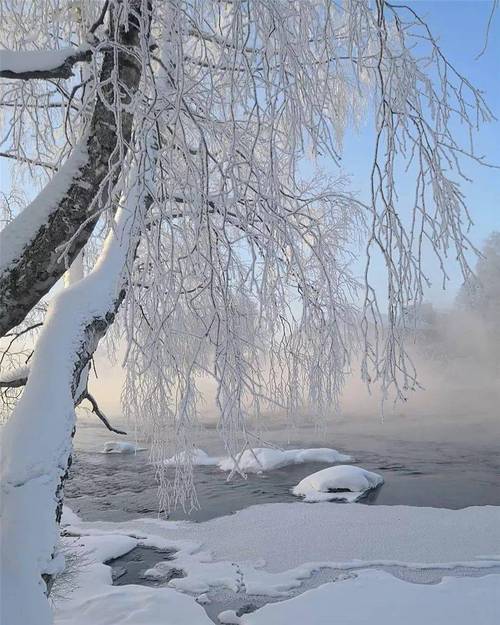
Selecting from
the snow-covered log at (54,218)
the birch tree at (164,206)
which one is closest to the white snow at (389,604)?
the birch tree at (164,206)

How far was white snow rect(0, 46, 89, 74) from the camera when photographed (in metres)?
1.98

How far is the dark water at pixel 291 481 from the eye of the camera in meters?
11.6

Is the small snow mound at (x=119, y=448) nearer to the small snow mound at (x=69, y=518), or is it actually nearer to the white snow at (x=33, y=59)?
the small snow mound at (x=69, y=518)

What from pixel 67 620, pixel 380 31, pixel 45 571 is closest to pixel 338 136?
pixel 380 31

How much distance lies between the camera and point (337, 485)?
507 inches

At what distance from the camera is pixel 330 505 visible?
11383mm

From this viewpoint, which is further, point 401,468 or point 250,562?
point 401,468

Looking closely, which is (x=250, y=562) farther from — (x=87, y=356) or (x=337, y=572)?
(x=87, y=356)

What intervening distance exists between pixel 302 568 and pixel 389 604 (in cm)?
172

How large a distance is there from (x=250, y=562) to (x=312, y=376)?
5864 millimetres

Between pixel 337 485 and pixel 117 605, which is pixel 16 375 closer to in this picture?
pixel 117 605

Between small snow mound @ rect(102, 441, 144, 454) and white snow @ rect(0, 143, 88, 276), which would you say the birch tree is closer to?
white snow @ rect(0, 143, 88, 276)

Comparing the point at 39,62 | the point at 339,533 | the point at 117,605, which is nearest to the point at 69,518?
the point at 117,605

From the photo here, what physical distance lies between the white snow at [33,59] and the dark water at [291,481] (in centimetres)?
983
